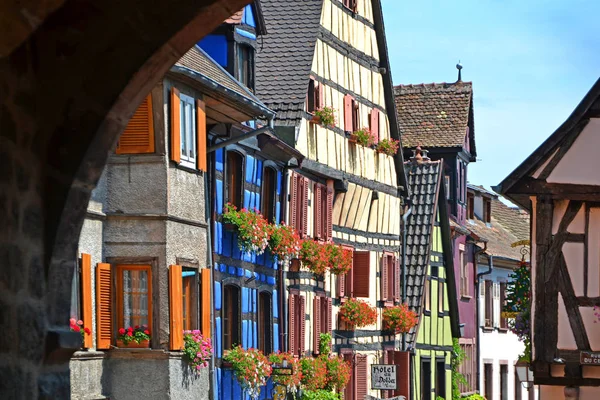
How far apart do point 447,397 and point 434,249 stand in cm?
414

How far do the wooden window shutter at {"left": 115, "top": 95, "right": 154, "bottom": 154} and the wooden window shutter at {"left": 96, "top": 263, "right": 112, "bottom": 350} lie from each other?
1482mm

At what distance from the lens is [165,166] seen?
18219 millimetres

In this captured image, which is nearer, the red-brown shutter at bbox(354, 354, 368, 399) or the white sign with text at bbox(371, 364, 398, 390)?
the white sign with text at bbox(371, 364, 398, 390)

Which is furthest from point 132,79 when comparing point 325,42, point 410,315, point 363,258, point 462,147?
point 462,147

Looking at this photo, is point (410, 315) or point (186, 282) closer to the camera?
point (186, 282)

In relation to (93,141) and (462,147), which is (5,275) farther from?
(462,147)

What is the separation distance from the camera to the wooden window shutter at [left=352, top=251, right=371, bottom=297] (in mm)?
31234

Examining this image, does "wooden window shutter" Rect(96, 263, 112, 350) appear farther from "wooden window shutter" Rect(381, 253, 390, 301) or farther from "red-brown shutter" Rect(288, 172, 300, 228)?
"wooden window shutter" Rect(381, 253, 390, 301)

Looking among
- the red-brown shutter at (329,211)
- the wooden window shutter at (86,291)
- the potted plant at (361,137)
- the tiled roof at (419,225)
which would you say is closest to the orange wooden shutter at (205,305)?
the wooden window shutter at (86,291)

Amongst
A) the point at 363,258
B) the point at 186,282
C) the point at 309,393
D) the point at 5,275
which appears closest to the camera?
the point at 5,275

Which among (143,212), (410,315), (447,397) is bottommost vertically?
(447,397)

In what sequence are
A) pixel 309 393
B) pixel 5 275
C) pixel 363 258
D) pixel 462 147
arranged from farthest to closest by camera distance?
pixel 462 147 < pixel 363 258 < pixel 309 393 < pixel 5 275

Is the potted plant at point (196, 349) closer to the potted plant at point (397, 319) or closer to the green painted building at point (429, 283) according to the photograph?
the potted plant at point (397, 319)

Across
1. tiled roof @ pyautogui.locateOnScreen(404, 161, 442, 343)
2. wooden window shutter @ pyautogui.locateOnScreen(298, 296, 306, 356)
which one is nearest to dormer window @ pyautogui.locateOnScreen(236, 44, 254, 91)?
wooden window shutter @ pyautogui.locateOnScreen(298, 296, 306, 356)
